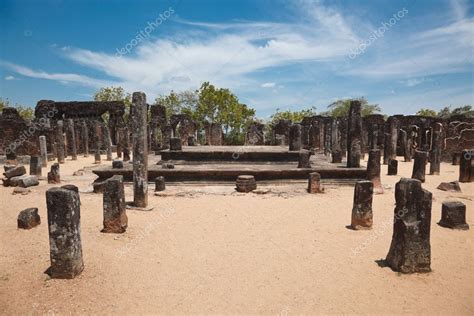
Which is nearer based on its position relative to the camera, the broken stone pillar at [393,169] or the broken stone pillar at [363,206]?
the broken stone pillar at [363,206]

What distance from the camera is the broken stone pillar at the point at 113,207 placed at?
548 cm

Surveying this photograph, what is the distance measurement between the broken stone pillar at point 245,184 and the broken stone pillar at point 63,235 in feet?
18.2

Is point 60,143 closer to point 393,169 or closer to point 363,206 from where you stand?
point 363,206

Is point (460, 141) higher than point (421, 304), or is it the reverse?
point (460, 141)

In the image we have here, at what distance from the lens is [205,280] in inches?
159

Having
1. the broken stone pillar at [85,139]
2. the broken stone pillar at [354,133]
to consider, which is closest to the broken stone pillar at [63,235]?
the broken stone pillar at [354,133]

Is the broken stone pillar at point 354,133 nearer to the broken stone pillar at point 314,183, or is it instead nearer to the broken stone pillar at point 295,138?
the broken stone pillar at point 314,183

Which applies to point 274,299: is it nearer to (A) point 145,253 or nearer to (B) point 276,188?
(A) point 145,253

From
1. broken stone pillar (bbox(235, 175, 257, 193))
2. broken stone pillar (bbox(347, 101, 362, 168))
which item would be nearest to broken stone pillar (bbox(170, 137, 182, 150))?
broken stone pillar (bbox(235, 175, 257, 193))

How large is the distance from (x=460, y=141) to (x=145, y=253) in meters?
23.0

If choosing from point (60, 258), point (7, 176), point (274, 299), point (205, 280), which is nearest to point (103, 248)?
point (60, 258)

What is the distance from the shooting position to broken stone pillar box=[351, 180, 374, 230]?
5980 millimetres

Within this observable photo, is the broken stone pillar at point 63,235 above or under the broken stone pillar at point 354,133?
under

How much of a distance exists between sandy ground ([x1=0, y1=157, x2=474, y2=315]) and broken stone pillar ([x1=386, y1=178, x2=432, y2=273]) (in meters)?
0.16
